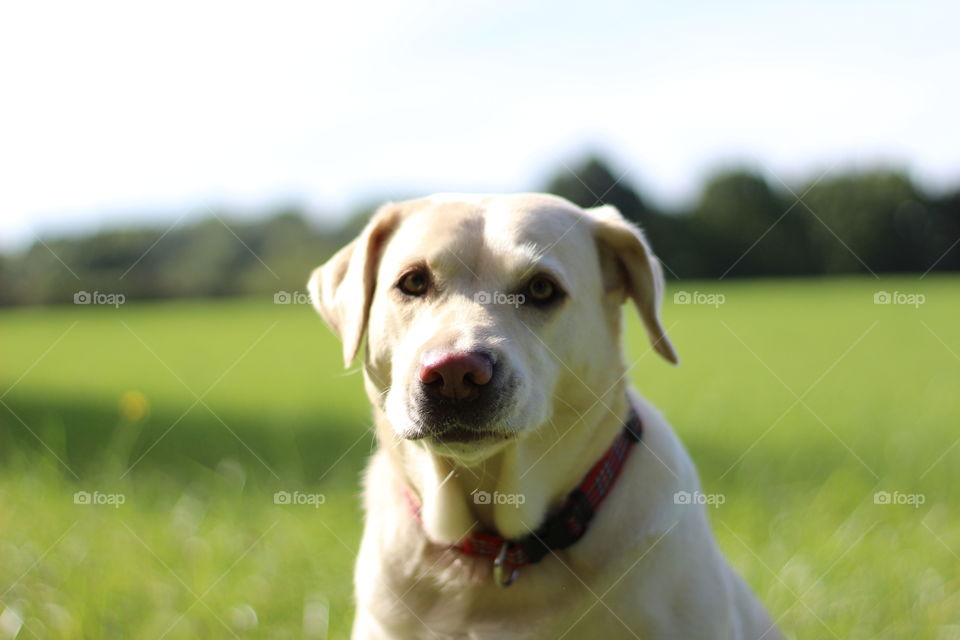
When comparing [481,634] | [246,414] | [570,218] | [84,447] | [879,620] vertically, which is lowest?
[246,414]

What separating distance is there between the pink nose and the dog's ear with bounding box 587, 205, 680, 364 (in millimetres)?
879

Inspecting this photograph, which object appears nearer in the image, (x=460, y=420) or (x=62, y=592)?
(x=460, y=420)

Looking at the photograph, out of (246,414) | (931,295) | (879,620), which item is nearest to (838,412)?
(879,620)

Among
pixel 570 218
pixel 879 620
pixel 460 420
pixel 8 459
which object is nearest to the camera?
pixel 460 420

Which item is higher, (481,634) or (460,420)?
(460,420)

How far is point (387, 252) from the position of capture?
332cm

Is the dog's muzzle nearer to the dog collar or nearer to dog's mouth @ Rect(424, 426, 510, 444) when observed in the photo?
dog's mouth @ Rect(424, 426, 510, 444)

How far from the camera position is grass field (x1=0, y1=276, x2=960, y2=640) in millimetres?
4133

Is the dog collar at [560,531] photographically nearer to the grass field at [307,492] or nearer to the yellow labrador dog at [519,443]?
the yellow labrador dog at [519,443]

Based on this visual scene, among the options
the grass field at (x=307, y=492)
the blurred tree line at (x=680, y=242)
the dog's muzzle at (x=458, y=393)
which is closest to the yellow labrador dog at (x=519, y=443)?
the dog's muzzle at (x=458, y=393)

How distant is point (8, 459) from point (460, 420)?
17.3ft

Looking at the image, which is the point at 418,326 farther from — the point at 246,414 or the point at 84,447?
the point at 246,414

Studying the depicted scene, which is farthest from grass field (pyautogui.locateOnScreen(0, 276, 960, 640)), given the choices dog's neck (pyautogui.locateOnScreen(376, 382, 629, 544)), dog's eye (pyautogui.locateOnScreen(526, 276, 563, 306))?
dog's eye (pyautogui.locateOnScreen(526, 276, 563, 306))

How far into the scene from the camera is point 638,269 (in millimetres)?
3299
